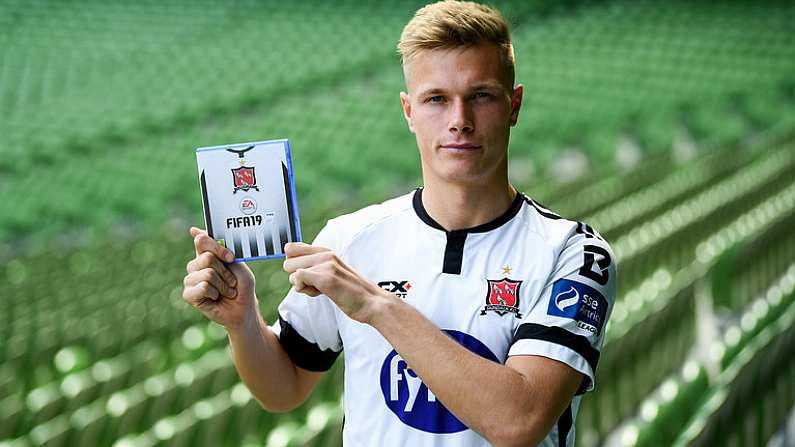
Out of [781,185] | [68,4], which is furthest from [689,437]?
[68,4]

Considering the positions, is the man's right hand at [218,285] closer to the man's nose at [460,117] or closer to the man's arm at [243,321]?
the man's arm at [243,321]

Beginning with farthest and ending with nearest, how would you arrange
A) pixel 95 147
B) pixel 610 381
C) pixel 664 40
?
1. pixel 664 40
2. pixel 95 147
3. pixel 610 381

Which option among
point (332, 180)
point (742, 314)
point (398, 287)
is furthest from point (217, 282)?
point (332, 180)

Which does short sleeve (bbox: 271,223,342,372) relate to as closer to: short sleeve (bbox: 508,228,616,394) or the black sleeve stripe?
the black sleeve stripe

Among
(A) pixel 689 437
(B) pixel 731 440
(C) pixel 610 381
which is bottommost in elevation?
(C) pixel 610 381

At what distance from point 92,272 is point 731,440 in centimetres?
464

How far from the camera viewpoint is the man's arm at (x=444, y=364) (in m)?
0.91

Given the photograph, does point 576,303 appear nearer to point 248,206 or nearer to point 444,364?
point 444,364

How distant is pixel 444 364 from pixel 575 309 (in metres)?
0.18

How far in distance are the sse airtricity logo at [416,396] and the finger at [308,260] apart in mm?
162

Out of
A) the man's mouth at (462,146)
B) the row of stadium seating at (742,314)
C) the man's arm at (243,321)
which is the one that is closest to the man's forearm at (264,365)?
the man's arm at (243,321)

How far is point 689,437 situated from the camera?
5.08 feet

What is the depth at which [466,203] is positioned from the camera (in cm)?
104

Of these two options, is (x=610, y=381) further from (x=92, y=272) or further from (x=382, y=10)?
(x=382, y=10)
